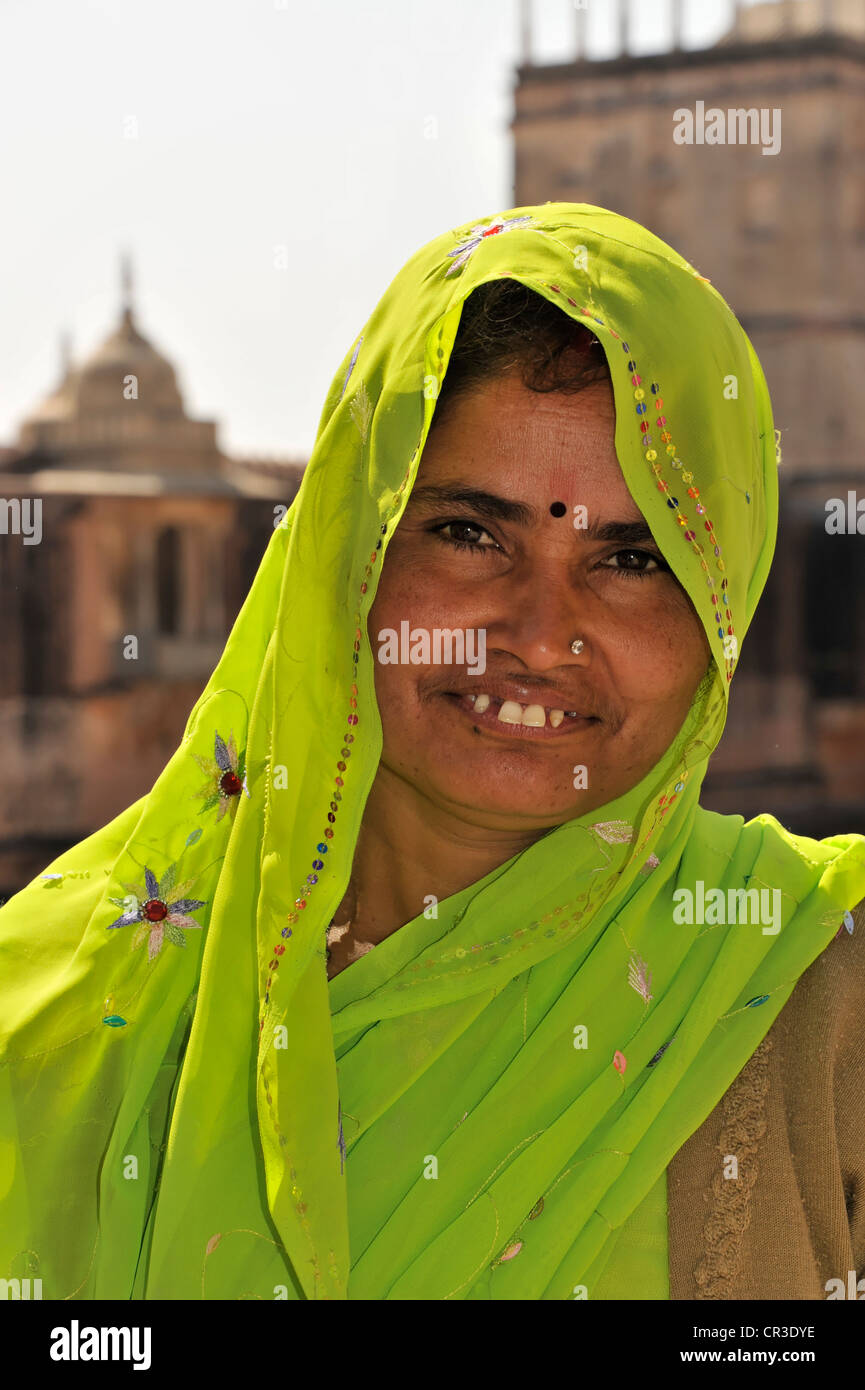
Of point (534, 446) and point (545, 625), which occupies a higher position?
point (534, 446)

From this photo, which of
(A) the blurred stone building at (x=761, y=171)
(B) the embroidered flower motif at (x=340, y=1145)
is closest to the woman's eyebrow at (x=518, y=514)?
(B) the embroidered flower motif at (x=340, y=1145)

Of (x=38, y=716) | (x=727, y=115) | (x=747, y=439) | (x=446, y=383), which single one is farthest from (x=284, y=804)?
(x=727, y=115)

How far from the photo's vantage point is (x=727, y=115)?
48.0ft

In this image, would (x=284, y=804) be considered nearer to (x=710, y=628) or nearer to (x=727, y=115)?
(x=710, y=628)

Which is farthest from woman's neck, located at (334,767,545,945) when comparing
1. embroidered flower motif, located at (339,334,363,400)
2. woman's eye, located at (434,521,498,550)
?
embroidered flower motif, located at (339,334,363,400)

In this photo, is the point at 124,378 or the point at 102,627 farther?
the point at 124,378

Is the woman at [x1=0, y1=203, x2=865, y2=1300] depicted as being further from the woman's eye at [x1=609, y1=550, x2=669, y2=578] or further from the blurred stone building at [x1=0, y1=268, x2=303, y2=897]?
the blurred stone building at [x1=0, y1=268, x2=303, y2=897]

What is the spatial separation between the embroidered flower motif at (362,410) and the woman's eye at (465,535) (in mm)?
152

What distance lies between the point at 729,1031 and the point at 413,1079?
262 millimetres

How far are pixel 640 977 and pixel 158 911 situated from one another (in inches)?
16.9

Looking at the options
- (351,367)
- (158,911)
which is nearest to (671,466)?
(351,367)

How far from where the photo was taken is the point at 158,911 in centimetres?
134

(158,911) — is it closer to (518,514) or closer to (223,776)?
(223,776)
